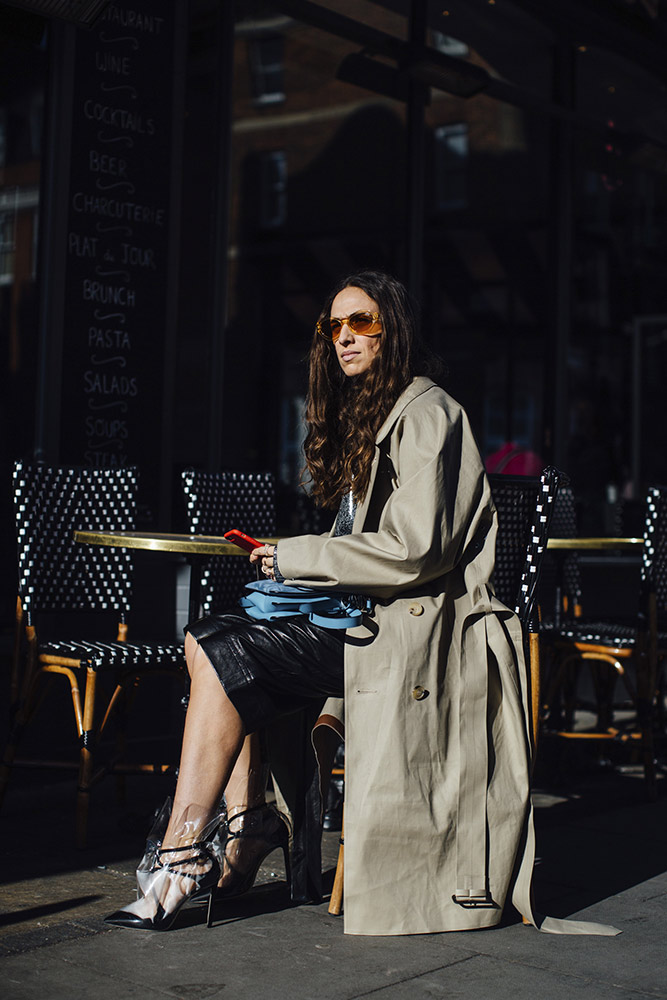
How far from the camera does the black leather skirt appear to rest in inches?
117

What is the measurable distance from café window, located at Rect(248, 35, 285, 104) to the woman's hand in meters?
6.59

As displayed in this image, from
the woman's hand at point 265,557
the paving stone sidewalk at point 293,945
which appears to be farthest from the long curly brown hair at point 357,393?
the paving stone sidewalk at point 293,945

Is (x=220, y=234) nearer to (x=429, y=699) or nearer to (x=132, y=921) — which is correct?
(x=429, y=699)

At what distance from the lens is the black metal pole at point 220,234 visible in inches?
235

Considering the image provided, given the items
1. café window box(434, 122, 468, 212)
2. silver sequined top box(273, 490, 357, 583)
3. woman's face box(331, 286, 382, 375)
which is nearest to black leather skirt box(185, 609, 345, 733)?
silver sequined top box(273, 490, 357, 583)

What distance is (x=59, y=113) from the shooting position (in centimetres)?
526

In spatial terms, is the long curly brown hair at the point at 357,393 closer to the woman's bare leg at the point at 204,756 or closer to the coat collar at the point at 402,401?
the coat collar at the point at 402,401

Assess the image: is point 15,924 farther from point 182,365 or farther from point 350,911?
point 182,365

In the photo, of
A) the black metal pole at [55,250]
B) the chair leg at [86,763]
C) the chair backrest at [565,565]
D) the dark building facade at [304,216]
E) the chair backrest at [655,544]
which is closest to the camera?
the chair leg at [86,763]

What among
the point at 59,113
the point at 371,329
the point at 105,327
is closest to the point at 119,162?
the point at 59,113

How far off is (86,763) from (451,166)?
9.46 m

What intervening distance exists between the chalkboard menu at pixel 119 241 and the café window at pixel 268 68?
11.4 feet

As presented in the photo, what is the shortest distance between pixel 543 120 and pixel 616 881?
6.05m

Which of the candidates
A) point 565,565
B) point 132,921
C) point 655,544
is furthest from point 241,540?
point 565,565
